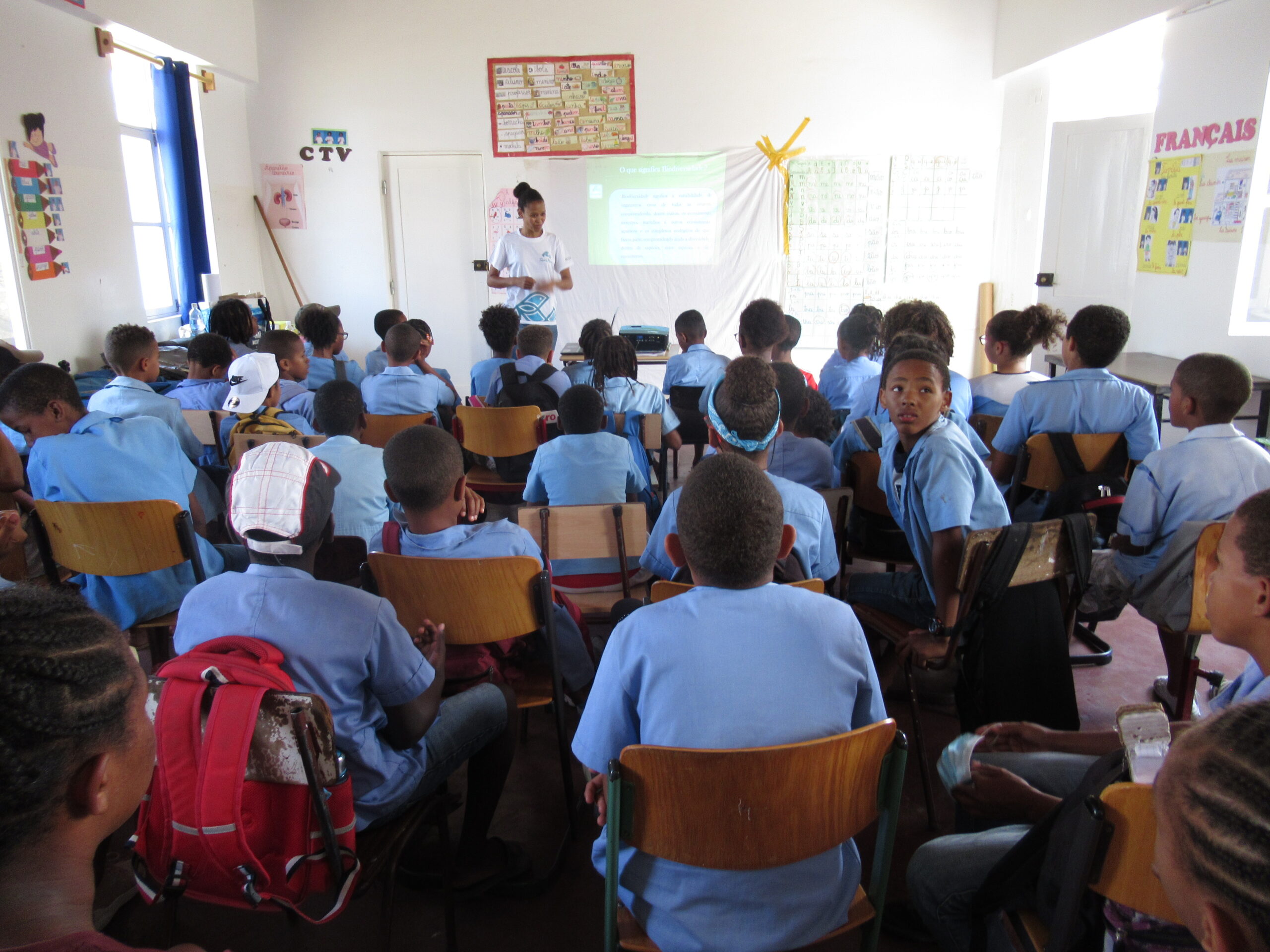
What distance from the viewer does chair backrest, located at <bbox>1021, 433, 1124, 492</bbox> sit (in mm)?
2637

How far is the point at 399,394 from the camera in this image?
3.61 metres

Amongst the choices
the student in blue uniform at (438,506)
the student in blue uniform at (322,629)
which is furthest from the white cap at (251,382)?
the student in blue uniform at (322,629)

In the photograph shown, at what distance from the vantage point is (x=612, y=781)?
3.48 feet

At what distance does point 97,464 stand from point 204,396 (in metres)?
1.28

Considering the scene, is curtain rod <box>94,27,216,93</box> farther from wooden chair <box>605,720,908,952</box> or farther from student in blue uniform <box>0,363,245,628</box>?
wooden chair <box>605,720,908,952</box>

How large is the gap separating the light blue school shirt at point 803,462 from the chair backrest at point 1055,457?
26.6 inches

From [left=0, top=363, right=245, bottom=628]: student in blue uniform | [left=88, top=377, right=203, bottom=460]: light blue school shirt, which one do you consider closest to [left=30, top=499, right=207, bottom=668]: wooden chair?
[left=0, top=363, right=245, bottom=628]: student in blue uniform

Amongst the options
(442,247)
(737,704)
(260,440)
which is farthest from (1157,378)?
(442,247)

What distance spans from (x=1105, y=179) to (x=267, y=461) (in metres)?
6.06

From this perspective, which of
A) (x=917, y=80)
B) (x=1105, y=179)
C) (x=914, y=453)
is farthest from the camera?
(x=917, y=80)

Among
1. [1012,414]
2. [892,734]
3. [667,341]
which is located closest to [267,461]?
[892,734]

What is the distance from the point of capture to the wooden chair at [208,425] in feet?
10.9

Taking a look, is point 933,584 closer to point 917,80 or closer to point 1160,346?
point 1160,346

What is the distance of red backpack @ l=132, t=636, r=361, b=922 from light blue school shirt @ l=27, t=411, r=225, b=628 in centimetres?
125
